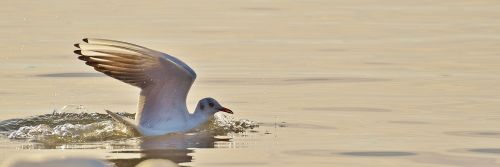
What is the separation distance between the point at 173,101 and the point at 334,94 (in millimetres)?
3022

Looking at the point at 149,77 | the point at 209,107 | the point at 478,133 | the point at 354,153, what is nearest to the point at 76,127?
the point at 149,77

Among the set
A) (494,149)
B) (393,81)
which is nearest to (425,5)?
(393,81)

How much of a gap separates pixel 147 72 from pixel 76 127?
33.2 inches

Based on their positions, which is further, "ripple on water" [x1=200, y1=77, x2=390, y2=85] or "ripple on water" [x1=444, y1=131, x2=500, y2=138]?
"ripple on water" [x1=200, y1=77, x2=390, y2=85]

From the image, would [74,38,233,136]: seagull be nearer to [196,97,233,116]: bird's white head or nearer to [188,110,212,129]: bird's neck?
[188,110,212,129]: bird's neck

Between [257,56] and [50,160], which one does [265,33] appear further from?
[50,160]

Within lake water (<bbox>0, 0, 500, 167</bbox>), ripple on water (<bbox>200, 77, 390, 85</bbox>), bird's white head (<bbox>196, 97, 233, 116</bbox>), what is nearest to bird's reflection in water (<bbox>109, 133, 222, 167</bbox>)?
lake water (<bbox>0, 0, 500, 167</bbox>)

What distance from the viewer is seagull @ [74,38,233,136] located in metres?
13.9

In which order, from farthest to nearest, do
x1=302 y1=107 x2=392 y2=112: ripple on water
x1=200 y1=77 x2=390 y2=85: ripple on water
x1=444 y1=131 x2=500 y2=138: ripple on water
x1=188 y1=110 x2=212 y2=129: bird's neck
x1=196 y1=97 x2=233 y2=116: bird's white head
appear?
x1=200 y1=77 x2=390 y2=85: ripple on water < x1=302 y1=107 x2=392 y2=112: ripple on water < x1=196 y1=97 x2=233 y2=116: bird's white head < x1=188 y1=110 x2=212 y2=129: bird's neck < x1=444 y1=131 x2=500 y2=138: ripple on water

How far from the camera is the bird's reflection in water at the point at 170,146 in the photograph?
12195 mm

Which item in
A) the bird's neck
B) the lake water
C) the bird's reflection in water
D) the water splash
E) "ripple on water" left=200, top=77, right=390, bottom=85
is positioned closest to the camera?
the bird's reflection in water

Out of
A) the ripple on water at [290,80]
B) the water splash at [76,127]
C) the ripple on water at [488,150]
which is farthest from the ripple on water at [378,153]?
the ripple on water at [290,80]

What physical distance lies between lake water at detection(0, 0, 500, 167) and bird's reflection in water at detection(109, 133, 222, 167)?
0.02m

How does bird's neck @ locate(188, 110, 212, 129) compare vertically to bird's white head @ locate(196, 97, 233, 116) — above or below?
below
